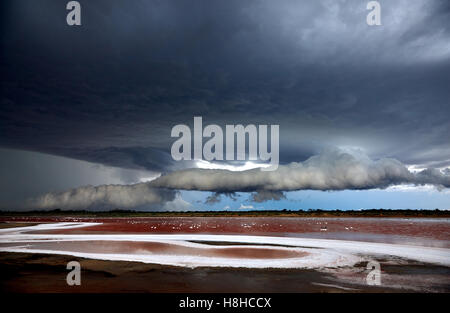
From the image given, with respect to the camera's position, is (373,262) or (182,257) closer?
(373,262)

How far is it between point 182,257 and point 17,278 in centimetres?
1193

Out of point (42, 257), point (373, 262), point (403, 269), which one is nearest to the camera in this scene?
point (403, 269)

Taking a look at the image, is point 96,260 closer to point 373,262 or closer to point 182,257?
point 182,257

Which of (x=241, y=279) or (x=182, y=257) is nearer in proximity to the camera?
(x=241, y=279)

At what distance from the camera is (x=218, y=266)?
75.2 ft

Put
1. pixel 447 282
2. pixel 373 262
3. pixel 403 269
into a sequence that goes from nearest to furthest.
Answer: pixel 447 282
pixel 403 269
pixel 373 262
